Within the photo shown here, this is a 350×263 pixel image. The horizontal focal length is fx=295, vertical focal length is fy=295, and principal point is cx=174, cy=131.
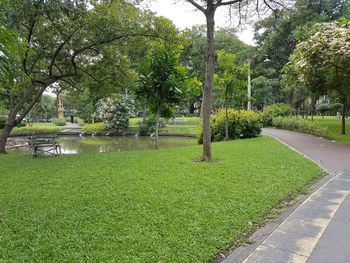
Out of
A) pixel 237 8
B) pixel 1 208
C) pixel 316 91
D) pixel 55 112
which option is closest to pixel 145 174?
pixel 1 208

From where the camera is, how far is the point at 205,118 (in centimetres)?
750

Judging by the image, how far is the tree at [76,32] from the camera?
27.4 ft

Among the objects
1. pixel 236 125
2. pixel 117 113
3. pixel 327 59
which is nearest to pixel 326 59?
pixel 327 59

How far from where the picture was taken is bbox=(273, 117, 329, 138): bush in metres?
14.6

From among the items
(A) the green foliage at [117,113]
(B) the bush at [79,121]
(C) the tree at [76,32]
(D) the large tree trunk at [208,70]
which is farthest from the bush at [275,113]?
(B) the bush at [79,121]

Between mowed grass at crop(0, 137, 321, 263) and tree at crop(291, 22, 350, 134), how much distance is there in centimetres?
549

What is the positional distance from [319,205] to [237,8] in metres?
6.00

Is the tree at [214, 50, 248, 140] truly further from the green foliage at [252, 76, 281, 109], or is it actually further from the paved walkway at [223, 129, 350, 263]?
the green foliage at [252, 76, 281, 109]

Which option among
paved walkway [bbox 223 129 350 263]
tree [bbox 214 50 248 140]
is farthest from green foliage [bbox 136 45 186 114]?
paved walkway [bbox 223 129 350 263]

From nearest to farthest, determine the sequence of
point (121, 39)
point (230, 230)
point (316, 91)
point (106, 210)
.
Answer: point (230, 230)
point (106, 210)
point (121, 39)
point (316, 91)

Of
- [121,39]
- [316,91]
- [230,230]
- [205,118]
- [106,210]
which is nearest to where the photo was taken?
[230,230]

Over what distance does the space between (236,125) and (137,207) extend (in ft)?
34.9

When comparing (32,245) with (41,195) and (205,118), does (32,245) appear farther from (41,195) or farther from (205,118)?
(205,118)

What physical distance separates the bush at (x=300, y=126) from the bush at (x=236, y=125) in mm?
3112
